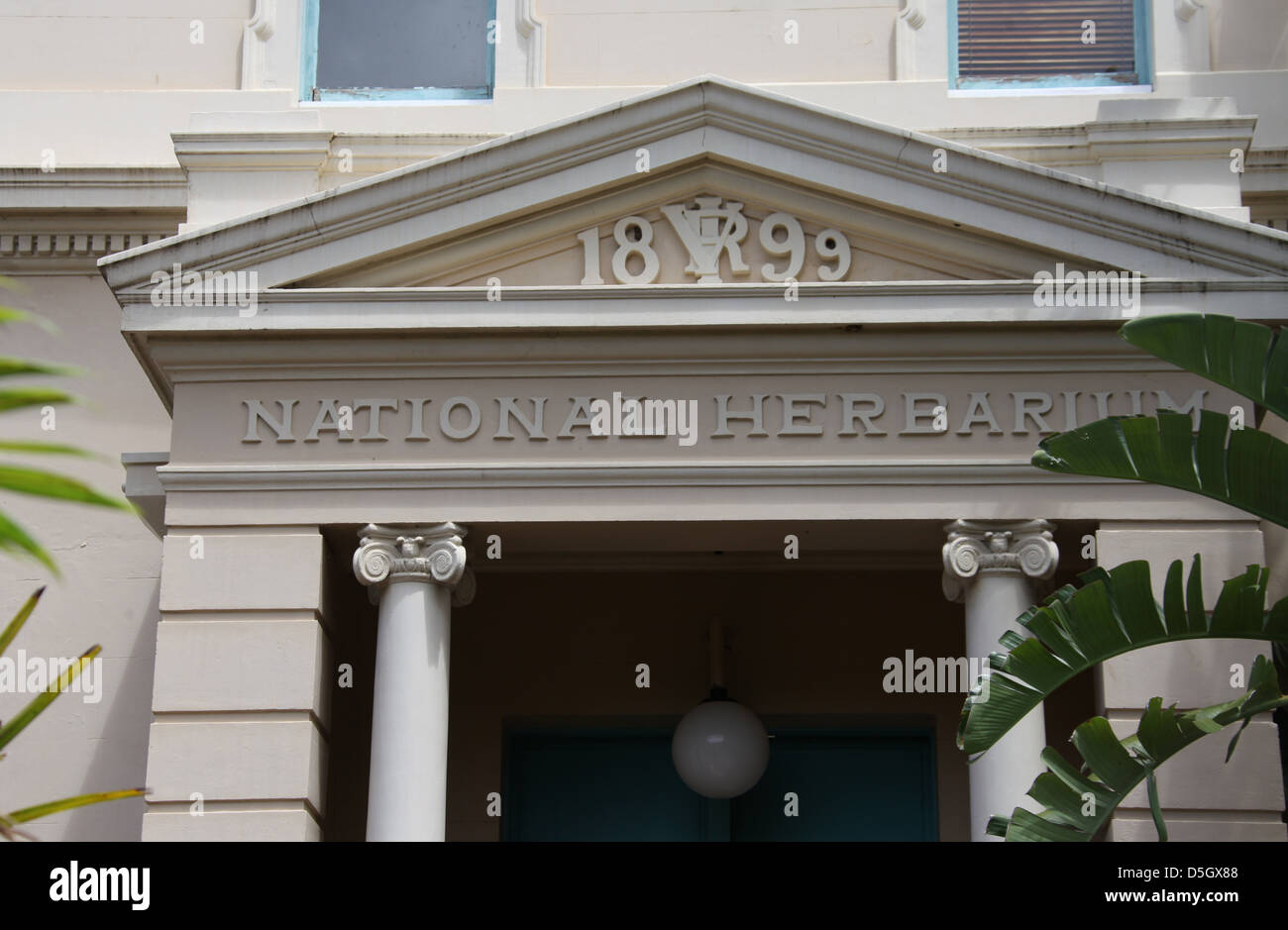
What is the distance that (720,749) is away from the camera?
11.7 m

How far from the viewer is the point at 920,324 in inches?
428

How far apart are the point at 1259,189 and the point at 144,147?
314 inches

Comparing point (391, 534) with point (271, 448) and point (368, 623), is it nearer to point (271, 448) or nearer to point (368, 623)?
point (271, 448)

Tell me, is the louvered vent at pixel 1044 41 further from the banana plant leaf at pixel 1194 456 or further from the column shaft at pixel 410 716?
the column shaft at pixel 410 716

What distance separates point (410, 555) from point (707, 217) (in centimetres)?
266

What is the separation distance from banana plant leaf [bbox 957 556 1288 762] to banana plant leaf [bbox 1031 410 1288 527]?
1.42 feet

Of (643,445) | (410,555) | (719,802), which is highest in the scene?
(643,445)

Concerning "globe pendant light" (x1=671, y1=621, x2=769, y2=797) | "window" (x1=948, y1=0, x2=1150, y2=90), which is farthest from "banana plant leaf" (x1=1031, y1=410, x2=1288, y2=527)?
"window" (x1=948, y1=0, x2=1150, y2=90)

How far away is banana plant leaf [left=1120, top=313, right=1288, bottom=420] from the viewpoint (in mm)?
9047

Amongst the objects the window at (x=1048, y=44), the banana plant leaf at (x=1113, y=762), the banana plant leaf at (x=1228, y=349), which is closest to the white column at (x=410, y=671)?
the banana plant leaf at (x=1113, y=762)

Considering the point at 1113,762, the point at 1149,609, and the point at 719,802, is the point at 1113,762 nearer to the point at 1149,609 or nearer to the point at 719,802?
the point at 1149,609

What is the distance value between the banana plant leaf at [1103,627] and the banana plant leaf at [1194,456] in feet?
1.42

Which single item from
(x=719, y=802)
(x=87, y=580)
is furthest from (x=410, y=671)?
(x=87, y=580)

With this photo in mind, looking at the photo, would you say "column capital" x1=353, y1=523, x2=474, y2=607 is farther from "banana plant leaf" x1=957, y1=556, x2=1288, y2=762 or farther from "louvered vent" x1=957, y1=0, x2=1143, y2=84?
"louvered vent" x1=957, y1=0, x2=1143, y2=84
